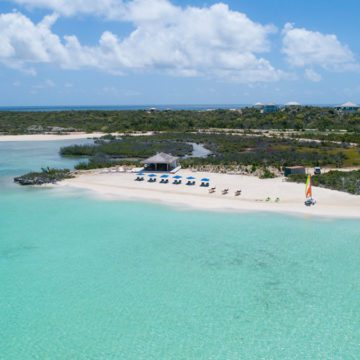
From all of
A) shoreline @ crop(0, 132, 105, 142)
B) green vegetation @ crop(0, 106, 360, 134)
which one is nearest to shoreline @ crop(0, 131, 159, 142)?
shoreline @ crop(0, 132, 105, 142)

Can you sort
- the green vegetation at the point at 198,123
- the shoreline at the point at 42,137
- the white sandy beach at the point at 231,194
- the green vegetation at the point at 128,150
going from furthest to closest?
the green vegetation at the point at 198,123 < the shoreline at the point at 42,137 < the green vegetation at the point at 128,150 < the white sandy beach at the point at 231,194

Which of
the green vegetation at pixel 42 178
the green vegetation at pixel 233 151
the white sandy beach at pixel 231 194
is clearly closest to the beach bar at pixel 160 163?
the white sandy beach at pixel 231 194

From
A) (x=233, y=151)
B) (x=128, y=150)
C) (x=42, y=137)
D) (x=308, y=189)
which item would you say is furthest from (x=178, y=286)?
(x=42, y=137)

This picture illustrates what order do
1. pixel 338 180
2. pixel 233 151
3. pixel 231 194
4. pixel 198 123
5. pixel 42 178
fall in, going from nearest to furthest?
pixel 231 194, pixel 338 180, pixel 42 178, pixel 233 151, pixel 198 123

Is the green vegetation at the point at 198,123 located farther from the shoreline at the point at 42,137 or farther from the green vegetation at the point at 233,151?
the green vegetation at the point at 233,151

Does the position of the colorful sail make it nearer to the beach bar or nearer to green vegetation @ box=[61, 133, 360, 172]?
green vegetation @ box=[61, 133, 360, 172]

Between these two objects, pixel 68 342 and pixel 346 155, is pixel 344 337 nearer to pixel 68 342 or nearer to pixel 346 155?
pixel 68 342

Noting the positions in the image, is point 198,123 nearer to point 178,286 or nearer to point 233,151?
point 233,151
